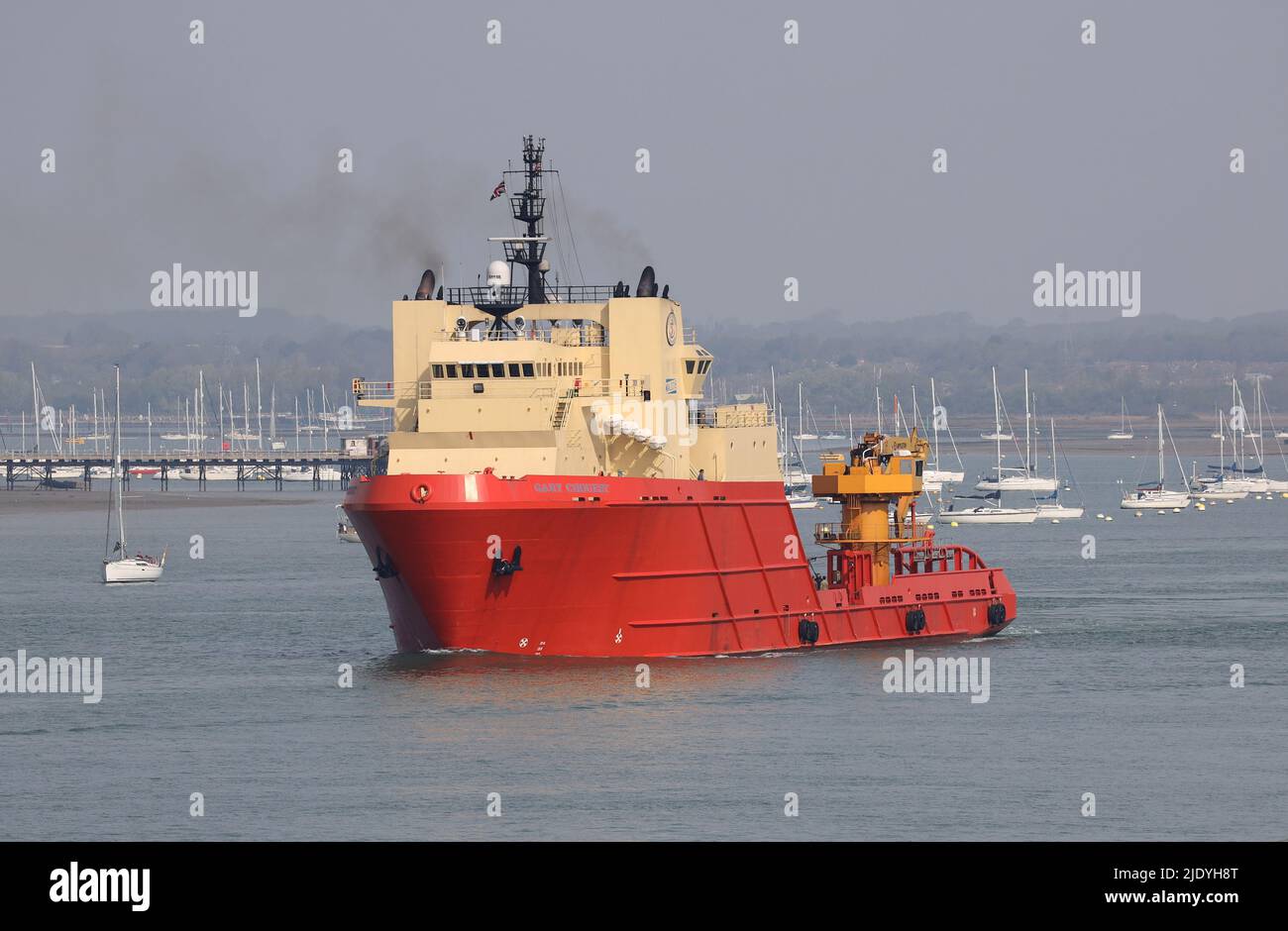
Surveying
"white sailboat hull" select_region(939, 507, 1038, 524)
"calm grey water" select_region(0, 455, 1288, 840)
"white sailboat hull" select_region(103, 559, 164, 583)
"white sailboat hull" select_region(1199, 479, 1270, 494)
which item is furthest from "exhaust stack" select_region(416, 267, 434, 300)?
"white sailboat hull" select_region(1199, 479, 1270, 494)

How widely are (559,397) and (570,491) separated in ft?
9.46

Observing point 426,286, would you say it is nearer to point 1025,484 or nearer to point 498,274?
point 498,274

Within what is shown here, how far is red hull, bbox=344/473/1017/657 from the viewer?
138ft

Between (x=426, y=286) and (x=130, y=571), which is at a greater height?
(x=426, y=286)

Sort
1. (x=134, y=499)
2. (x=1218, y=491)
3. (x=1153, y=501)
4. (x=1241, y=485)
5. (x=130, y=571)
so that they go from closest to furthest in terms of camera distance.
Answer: (x=130, y=571), (x=1153, y=501), (x=1218, y=491), (x=1241, y=485), (x=134, y=499)

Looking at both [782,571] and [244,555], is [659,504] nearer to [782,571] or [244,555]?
[782,571]

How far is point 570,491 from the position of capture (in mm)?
42500

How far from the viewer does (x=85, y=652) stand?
2084 inches

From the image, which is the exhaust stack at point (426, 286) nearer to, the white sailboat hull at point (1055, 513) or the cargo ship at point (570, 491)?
the cargo ship at point (570, 491)

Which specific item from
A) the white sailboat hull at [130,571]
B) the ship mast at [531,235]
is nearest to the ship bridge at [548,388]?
the ship mast at [531,235]

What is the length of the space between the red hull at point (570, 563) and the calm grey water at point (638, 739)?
2.36 feet

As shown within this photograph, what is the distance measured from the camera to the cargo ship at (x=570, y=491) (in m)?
42.5

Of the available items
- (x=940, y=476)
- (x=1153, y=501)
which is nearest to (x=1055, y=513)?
(x=1153, y=501)
